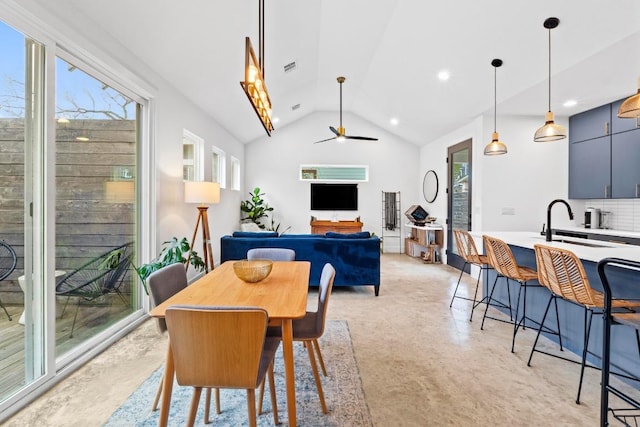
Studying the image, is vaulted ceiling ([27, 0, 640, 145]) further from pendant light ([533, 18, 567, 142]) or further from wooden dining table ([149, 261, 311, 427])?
wooden dining table ([149, 261, 311, 427])

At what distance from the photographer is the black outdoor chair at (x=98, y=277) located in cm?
241

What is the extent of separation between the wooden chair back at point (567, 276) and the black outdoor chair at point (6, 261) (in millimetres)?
3307

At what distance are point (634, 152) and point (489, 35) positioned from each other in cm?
252

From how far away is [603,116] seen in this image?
452cm

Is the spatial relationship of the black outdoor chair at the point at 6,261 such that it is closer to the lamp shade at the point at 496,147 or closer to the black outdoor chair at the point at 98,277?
the black outdoor chair at the point at 98,277

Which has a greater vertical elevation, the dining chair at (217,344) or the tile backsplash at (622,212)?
the tile backsplash at (622,212)

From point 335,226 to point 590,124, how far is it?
4847mm

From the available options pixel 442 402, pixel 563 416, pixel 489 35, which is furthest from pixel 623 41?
pixel 442 402

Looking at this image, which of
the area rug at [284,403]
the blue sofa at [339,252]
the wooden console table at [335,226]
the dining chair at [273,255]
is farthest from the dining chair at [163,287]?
the wooden console table at [335,226]

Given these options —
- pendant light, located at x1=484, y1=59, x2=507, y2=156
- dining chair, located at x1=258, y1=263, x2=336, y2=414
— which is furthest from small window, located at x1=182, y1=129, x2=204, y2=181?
pendant light, located at x1=484, y1=59, x2=507, y2=156

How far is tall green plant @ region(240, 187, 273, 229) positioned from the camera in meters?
7.54

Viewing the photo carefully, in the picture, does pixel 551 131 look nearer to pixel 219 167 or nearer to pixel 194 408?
pixel 194 408

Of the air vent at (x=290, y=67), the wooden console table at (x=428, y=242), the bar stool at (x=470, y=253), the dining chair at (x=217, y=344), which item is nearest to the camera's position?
the dining chair at (x=217, y=344)

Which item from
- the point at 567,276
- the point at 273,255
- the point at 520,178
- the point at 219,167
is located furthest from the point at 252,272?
the point at 520,178
